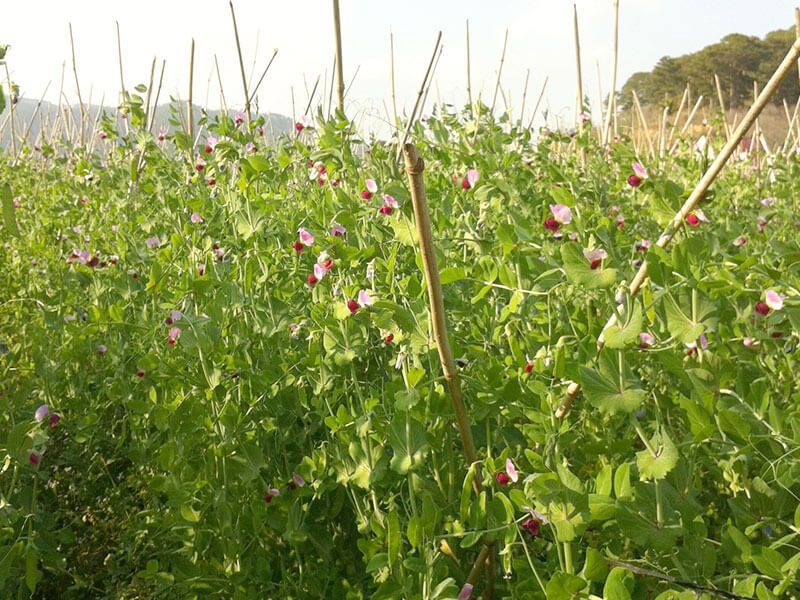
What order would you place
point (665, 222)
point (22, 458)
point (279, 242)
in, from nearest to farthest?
point (665, 222)
point (22, 458)
point (279, 242)

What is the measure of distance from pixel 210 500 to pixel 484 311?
23.3 inches

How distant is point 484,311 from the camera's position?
54.6 inches

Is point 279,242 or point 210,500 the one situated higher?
point 279,242

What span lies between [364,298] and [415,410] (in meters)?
0.18

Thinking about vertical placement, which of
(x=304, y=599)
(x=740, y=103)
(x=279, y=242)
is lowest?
(x=304, y=599)

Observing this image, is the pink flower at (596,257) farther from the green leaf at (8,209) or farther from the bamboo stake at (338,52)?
the bamboo stake at (338,52)

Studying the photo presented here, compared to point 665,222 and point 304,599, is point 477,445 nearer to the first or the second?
point 304,599

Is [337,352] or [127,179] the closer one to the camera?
[337,352]

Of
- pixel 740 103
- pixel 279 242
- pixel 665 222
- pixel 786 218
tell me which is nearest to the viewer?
pixel 665 222

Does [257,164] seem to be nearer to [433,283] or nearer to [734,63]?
[433,283]

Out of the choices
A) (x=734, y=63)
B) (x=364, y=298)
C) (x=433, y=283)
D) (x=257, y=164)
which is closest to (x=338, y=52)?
(x=257, y=164)

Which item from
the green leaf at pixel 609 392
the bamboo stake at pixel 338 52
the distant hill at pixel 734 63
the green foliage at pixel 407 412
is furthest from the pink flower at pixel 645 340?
the distant hill at pixel 734 63

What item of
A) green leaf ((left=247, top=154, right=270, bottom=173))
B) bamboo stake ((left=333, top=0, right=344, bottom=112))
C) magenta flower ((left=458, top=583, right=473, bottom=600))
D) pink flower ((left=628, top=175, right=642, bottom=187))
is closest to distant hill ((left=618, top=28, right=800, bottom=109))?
bamboo stake ((left=333, top=0, right=344, bottom=112))

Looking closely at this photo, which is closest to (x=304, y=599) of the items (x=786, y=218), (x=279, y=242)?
(x=279, y=242)
